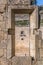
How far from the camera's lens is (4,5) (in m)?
7.56

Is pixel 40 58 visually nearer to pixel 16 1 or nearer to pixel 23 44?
pixel 23 44

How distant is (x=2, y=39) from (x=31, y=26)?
3.18 ft

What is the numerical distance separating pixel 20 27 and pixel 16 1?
799 millimetres

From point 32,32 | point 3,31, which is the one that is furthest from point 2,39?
point 32,32

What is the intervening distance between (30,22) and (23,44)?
71 cm

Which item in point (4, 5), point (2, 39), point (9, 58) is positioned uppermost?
point (4, 5)

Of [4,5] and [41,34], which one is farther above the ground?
[4,5]

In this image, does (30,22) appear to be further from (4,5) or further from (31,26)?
(4,5)

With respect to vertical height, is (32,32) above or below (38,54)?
above

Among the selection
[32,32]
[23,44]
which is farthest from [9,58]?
[32,32]

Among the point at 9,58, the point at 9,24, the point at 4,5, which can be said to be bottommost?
the point at 9,58

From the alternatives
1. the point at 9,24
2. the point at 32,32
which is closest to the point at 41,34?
the point at 32,32

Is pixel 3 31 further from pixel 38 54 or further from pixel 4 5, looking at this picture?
pixel 38 54

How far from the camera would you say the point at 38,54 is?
7332 millimetres
